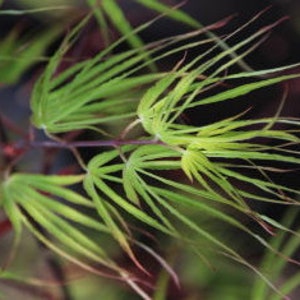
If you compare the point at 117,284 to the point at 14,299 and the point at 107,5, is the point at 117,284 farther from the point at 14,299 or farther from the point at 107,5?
the point at 107,5

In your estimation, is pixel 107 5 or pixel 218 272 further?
pixel 218 272

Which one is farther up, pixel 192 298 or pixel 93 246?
pixel 93 246

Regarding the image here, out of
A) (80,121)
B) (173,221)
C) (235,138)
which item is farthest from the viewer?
(173,221)

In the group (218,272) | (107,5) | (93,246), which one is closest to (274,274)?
(218,272)

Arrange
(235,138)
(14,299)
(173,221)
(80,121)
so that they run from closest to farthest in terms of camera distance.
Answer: (235,138) < (80,121) < (173,221) < (14,299)

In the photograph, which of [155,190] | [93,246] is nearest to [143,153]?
[155,190]

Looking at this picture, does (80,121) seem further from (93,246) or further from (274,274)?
(274,274)

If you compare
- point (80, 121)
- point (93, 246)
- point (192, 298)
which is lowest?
point (192, 298)

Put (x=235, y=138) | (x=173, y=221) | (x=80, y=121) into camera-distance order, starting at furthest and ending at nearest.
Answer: (x=173, y=221), (x=80, y=121), (x=235, y=138)

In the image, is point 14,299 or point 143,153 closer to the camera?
point 143,153
